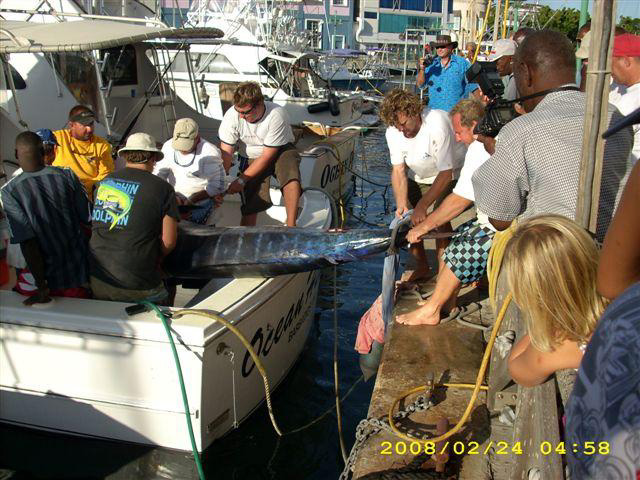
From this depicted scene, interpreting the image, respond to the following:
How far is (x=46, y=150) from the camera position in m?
4.93

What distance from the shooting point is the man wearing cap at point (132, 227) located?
3.96 m

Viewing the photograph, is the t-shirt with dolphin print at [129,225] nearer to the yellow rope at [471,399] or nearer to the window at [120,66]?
the yellow rope at [471,399]

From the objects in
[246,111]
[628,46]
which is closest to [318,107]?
[246,111]

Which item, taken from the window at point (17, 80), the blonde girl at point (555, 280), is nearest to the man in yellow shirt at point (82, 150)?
the window at point (17, 80)

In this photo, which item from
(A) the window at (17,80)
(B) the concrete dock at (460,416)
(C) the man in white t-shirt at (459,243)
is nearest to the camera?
(B) the concrete dock at (460,416)

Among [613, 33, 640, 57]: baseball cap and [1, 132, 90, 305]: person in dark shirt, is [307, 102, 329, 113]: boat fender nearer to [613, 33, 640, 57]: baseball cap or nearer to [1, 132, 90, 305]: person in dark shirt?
[1, 132, 90, 305]: person in dark shirt

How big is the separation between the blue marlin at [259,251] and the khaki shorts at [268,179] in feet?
4.59

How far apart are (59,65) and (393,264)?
19.3ft

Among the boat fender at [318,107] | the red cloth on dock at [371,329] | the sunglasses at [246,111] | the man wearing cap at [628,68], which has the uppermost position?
the man wearing cap at [628,68]

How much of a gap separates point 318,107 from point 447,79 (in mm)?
9384

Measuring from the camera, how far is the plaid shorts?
161 inches

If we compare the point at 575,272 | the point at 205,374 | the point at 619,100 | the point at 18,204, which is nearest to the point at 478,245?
the point at 619,100

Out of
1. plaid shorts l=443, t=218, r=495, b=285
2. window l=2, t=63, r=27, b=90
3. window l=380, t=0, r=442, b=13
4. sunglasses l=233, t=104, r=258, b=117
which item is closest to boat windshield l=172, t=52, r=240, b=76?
window l=2, t=63, r=27, b=90

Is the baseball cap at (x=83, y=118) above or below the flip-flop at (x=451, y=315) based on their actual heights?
above
